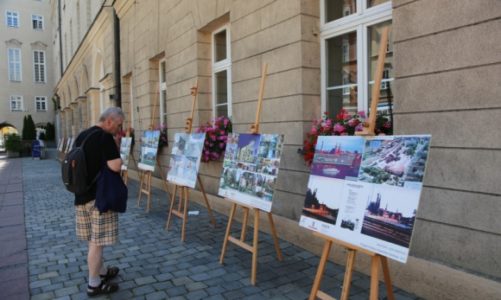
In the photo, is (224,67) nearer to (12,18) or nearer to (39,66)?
(39,66)

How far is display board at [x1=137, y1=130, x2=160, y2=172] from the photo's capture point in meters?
7.04

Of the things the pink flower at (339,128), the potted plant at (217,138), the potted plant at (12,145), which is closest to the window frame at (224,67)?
the potted plant at (217,138)

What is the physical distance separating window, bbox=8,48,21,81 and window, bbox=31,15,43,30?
10.4 ft

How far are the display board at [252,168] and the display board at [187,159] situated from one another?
2.92ft

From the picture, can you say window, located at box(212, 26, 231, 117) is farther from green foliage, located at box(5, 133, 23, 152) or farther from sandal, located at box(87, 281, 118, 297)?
green foliage, located at box(5, 133, 23, 152)

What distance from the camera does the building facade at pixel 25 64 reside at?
1502 inches

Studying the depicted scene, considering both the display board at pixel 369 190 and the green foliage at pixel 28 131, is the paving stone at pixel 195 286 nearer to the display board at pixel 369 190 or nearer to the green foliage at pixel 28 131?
the display board at pixel 369 190

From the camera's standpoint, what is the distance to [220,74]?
24.4 feet

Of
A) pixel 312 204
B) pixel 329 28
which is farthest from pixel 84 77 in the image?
pixel 312 204

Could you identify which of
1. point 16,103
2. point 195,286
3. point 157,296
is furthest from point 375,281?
point 16,103

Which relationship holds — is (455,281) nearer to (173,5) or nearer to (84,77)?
(173,5)

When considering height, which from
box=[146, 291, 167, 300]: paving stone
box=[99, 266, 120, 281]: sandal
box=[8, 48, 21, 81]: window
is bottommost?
box=[146, 291, 167, 300]: paving stone

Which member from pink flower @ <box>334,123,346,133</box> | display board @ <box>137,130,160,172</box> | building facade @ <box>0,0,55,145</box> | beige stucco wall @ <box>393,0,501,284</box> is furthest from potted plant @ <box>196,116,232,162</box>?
building facade @ <box>0,0,55,145</box>

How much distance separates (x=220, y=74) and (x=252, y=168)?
12.3ft
